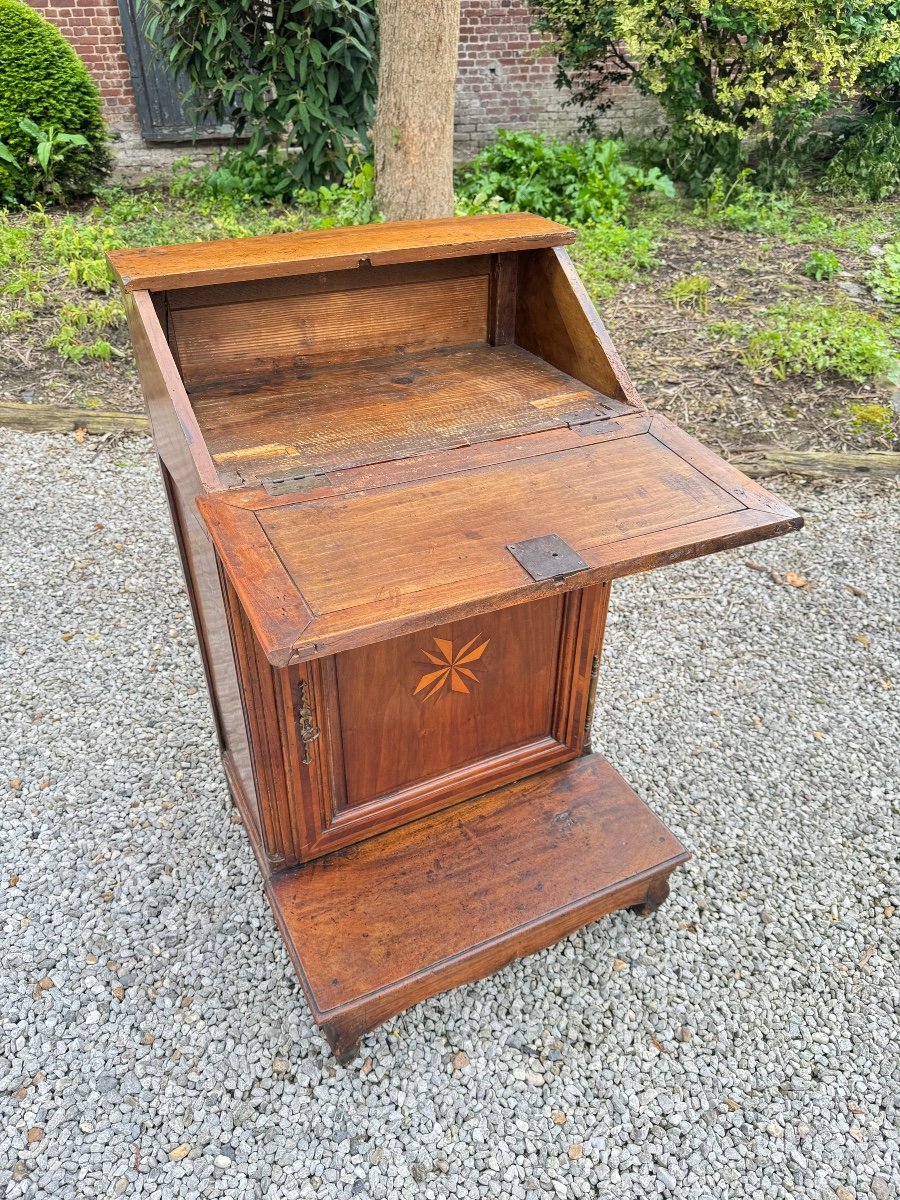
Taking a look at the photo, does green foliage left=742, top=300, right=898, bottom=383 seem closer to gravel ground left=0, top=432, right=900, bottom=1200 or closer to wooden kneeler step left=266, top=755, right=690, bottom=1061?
gravel ground left=0, top=432, right=900, bottom=1200

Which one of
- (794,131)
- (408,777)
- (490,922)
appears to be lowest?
(490,922)

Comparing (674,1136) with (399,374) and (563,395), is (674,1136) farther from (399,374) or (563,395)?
(399,374)

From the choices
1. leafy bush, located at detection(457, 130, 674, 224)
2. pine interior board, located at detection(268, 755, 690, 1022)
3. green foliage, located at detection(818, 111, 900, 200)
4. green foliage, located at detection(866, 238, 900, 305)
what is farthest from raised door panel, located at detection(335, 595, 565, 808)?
green foliage, located at detection(818, 111, 900, 200)

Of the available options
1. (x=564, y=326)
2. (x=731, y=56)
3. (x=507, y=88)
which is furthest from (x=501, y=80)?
(x=564, y=326)

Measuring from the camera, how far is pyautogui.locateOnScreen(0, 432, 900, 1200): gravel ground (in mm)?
1718

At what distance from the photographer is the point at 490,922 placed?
1911mm

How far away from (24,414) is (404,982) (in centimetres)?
366

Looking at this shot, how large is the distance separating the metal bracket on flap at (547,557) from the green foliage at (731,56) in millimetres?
5549

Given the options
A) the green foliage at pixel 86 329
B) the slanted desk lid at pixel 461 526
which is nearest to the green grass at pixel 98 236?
the green foliage at pixel 86 329

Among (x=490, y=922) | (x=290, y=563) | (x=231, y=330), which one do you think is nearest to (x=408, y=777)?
(x=490, y=922)

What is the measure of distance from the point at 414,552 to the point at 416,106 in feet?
11.2

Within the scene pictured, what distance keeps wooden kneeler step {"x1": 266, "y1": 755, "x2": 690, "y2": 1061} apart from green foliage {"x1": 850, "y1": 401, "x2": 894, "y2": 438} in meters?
2.76

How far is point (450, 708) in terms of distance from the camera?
1.91 metres

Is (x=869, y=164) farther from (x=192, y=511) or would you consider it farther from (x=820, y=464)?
(x=192, y=511)
